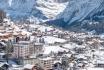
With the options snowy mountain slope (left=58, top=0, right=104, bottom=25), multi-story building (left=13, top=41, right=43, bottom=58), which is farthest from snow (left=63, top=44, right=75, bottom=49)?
snowy mountain slope (left=58, top=0, right=104, bottom=25)

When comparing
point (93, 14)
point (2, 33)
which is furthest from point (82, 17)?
point (2, 33)

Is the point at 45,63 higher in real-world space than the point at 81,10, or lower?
higher

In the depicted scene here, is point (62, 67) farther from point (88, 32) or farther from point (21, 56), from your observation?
point (88, 32)

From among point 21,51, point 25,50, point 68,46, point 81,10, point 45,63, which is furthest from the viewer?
point 81,10

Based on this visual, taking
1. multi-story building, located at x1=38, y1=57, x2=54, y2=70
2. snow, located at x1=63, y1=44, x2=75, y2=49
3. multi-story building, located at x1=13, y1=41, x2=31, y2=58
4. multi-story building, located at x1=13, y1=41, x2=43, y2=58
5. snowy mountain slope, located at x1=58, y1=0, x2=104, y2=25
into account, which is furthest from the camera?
snowy mountain slope, located at x1=58, y1=0, x2=104, y2=25

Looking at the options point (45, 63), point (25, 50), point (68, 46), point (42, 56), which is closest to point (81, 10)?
point (68, 46)

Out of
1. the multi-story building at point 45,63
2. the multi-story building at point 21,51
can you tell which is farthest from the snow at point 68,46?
the multi-story building at point 45,63

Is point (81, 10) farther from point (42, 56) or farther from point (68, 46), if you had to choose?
point (42, 56)

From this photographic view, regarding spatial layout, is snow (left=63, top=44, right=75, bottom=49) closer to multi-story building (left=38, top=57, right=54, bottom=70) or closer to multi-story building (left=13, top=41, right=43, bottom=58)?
multi-story building (left=13, top=41, right=43, bottom=58)
